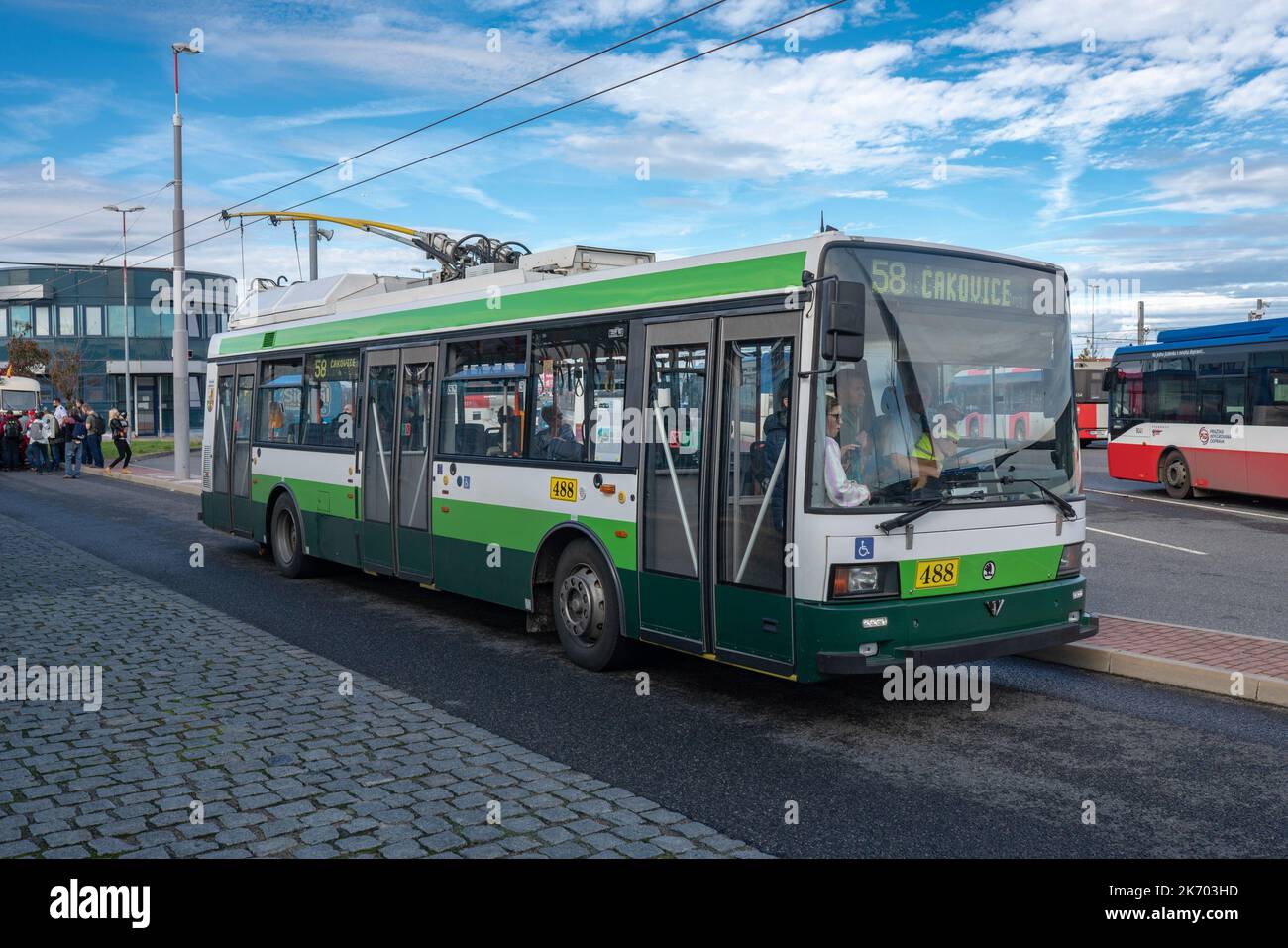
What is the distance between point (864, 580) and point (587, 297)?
321 centimetres

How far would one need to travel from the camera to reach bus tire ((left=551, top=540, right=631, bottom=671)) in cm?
809

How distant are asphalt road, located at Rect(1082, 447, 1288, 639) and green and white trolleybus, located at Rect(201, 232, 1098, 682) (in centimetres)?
323

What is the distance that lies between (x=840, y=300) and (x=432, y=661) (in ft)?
13.5

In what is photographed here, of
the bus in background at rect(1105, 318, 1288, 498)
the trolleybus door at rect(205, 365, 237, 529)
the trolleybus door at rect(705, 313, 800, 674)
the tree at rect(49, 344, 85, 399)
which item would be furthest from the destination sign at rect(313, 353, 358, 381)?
the tree at rect(49, 344, 85, 399)

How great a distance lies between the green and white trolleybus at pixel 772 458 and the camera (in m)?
6.56

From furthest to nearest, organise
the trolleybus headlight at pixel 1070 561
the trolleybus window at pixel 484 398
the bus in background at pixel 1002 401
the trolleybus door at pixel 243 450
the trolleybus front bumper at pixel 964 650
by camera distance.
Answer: the trolleybus door at pixel 243 450 → the trolleybus window at pixel 484 398 → the trolleybus headlight at pixel 1070 561 → the bus in background at pixel 1002 401 → the trolleybus front bumper at pixel 964 650

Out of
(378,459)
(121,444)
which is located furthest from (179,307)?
(378,459)

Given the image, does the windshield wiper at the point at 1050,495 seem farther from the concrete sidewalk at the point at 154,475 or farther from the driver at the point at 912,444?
the concrete sidewalk at the point at 154,475

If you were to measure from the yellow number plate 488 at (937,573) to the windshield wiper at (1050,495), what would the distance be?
684 mm

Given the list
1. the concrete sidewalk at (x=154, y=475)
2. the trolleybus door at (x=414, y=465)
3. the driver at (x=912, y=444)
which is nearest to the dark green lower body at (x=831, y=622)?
the driver at (x=912, y=444)

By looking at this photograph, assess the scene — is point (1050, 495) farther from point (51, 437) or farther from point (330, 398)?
point (51, 437)

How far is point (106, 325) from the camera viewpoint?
65750mm

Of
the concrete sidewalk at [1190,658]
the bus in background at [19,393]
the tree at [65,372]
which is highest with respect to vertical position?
the tree at [65,372]

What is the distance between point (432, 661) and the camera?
27.9 ft
